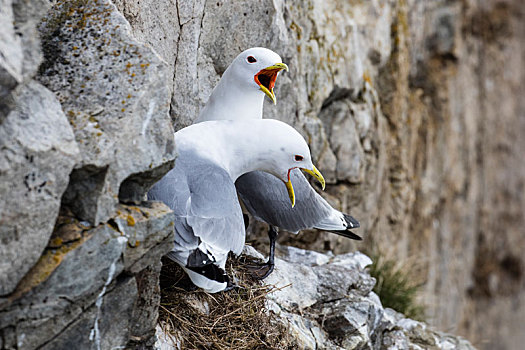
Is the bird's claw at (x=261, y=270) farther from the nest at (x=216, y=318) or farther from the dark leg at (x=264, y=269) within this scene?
the nest at (x=216, y=318)

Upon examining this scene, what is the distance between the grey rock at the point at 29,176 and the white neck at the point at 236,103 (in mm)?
1187

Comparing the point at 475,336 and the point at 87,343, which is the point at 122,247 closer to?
the point at 87,343

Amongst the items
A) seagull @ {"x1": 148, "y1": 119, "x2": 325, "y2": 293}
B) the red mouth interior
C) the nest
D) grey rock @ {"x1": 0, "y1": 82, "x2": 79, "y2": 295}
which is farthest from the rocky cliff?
the red mouth interior

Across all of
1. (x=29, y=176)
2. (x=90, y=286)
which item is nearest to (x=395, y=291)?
(x=90, y=286)

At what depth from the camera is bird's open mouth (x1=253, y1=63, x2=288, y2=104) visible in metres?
2.74

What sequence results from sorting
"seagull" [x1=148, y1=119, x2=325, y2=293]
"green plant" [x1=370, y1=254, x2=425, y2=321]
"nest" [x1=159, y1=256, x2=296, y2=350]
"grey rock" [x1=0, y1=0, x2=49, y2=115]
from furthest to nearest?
"green plant" [x1=370, y1=254, x2=425, y2=321] < "nest" [x1=159, y1=256, x2=296, y2=350] < "seagull" [x1=148, y1=119, x2=325, y2=293] < "grey rock" [x1=0, y1=0, x2=49, y2=115]

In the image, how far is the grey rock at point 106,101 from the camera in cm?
176

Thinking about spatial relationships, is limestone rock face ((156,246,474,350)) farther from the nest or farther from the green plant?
the green plant

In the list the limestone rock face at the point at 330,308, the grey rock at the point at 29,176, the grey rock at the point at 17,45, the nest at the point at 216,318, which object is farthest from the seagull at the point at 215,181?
the grey rock at the point at 17,45

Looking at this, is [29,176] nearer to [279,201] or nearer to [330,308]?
[279,201]

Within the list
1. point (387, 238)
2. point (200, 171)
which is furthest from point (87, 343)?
point (387, 238)

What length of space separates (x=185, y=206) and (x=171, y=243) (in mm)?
270

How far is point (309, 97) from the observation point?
420 cm

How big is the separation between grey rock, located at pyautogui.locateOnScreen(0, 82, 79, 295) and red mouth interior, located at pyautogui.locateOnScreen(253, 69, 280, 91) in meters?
1.26
